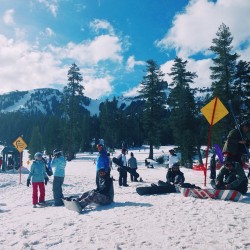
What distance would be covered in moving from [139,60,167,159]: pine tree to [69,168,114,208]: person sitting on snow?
3638cm

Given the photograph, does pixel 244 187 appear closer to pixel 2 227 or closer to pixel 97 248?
pixel 97 248

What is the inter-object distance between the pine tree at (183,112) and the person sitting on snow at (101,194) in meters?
28.4

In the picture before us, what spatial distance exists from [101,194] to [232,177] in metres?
4.25

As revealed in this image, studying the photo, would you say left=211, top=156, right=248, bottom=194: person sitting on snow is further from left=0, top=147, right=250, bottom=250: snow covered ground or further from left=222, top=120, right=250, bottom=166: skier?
left=0, top=147, right=250, bottom=250: snow covered ground

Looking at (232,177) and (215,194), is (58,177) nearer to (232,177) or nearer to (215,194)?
(215,194)

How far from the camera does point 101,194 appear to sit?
10000mm

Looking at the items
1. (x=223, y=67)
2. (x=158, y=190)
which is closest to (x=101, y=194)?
(x=158, y=190)

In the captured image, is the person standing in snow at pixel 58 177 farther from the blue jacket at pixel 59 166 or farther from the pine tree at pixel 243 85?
the pine tree at pixel 243 85

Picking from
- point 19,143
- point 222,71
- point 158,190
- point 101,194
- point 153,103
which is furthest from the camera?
point 153,103

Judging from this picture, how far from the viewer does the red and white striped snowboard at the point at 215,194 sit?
357 inches

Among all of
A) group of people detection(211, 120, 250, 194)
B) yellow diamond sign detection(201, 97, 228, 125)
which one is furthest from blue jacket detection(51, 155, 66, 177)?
yellow diamond sign detection(201, 97, 228, 125)

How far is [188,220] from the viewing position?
722 centimetres

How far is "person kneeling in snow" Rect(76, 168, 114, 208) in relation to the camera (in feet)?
31.7

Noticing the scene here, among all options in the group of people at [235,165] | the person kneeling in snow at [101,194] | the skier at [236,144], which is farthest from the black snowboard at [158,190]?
the skier at [236,144]
